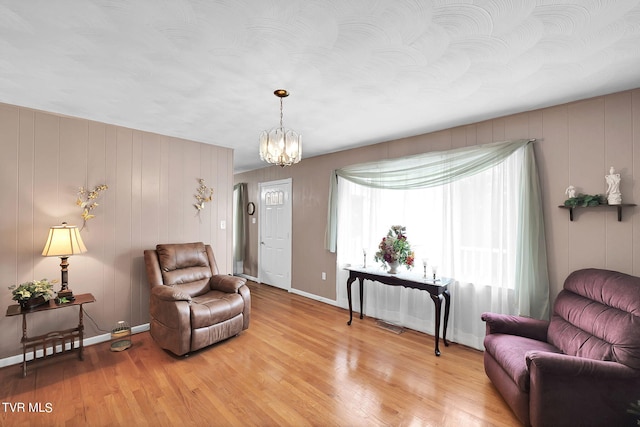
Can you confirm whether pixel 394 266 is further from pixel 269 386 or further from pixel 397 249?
pixel 269 386

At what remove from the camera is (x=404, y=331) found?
342 centimetres

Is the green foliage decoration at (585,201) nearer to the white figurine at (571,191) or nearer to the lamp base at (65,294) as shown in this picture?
the white figurine at (571,191)

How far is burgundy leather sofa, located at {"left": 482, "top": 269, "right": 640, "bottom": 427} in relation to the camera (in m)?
1.65

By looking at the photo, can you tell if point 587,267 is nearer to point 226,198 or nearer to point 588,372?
point 588,372

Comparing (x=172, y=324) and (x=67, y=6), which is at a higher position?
(x=67, y=6)

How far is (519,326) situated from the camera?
92.1 inches

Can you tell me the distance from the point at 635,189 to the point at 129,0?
3686mm

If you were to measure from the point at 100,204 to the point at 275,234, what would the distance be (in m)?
2.91

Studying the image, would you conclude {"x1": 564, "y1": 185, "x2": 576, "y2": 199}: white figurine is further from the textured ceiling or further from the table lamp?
the table lamp

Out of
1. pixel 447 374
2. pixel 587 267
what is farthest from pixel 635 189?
pixel 447 374

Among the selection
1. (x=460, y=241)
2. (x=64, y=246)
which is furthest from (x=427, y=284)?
(x=64, y=246)

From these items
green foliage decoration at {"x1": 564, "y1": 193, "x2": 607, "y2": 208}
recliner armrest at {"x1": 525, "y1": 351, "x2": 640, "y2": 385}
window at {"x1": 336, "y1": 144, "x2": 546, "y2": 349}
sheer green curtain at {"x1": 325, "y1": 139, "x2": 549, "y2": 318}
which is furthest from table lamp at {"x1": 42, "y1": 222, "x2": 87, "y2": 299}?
green foliage decoration at {"x1": 564, "y1": 193, "x2": 607, "y2": 208}

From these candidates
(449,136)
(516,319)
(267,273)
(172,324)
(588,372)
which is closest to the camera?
(588,372)

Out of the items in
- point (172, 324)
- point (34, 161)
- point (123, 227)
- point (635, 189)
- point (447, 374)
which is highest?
point (34, 161)
